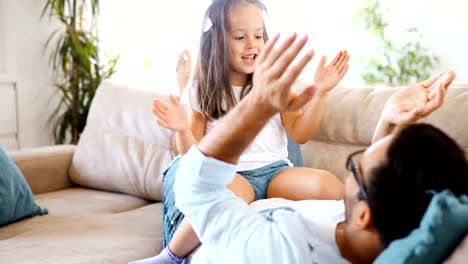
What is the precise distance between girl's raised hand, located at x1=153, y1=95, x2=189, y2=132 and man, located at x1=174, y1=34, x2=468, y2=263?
43 centimetres

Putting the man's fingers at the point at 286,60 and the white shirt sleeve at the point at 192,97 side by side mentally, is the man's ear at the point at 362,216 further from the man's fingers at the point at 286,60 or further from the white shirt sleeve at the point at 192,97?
the white shirt sleeve at the point at 192,97

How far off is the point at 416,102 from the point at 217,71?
0.79 m

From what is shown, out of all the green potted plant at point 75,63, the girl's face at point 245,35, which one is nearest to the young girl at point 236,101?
the girl's face at point 245,35

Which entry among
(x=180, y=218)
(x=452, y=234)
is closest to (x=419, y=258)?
(x=452, y=234)

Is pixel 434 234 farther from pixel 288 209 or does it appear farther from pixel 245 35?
pixel 245 35

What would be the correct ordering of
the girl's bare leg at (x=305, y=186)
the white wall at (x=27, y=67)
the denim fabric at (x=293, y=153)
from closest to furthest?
the girl's bare leg at (x=305, y=186)
the denim fabric at (x=293, y=153)
the white wall at (x=27, y=67)

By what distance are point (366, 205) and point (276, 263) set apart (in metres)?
0.18

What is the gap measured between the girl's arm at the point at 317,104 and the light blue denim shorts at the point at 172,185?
12 centimetres

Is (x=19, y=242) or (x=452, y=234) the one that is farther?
(x=19, y=242)

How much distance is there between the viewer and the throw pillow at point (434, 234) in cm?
90

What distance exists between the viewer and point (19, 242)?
2.06 meters

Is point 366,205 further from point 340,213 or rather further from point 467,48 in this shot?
point 467,48

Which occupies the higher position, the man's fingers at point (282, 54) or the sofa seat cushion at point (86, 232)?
the man's fingers at point (282, 54)

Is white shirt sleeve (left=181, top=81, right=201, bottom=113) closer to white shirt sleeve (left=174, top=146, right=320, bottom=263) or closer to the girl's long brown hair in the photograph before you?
the girl's long brown hair
